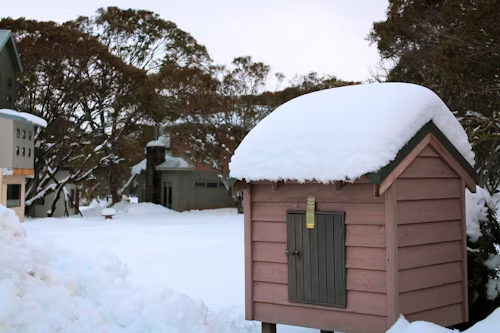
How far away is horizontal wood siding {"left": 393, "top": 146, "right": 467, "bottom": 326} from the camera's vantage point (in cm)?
536

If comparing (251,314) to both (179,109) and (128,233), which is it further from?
(179,109)

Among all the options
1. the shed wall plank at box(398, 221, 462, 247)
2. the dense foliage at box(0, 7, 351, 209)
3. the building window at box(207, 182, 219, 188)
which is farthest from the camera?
the building window at box(207, 182, 219, 188)

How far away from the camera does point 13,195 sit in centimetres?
2491

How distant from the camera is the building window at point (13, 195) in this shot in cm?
2452

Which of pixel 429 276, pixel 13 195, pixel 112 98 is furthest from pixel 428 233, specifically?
pixel 112 98

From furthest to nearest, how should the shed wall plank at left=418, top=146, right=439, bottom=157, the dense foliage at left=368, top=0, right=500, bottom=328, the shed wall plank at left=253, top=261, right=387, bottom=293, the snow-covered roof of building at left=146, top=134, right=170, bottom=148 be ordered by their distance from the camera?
the snow-covered roof of building at left=146, top=134, right=170, bottom=148, the dense foliage at left=368, top=0, right=500, bottom=328, the shed wall plank at left=418, top=146, right=439, bottom=157, the shed wall plank at left=253, top=261, right=387, bottom=293

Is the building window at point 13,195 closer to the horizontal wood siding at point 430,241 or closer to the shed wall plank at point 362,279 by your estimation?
the shed wall plank at point 362,279

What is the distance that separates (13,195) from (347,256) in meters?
22.7

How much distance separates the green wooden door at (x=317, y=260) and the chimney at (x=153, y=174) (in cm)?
3173

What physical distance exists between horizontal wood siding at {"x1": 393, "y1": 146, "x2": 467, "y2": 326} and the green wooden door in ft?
1.91

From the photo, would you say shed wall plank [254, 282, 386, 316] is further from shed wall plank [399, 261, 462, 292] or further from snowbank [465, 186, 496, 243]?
snowbank [465, 186, 496, 243]

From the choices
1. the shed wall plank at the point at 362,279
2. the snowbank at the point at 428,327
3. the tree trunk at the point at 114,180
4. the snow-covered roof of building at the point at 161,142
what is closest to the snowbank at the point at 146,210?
the tree trunk at the point at 114,180

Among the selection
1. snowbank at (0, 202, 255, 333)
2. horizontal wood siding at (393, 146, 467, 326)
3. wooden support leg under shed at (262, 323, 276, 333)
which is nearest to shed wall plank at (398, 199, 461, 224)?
horizontal wood siding at (393, 146, 467, 326)

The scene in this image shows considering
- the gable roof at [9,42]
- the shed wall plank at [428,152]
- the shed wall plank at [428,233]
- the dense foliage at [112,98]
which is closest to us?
the shed wall plank at [428,233]
